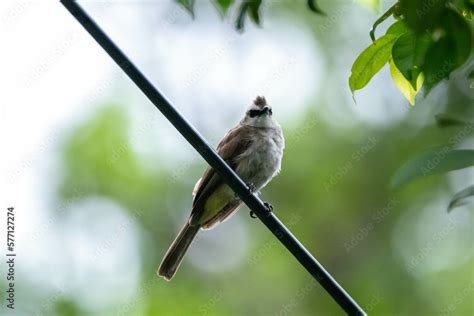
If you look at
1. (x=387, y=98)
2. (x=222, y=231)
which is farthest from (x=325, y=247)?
(x=387, y=98)

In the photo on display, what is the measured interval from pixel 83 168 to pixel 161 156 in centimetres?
162

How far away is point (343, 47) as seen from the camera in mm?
14594

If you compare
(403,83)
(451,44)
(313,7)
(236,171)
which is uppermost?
(313,7)

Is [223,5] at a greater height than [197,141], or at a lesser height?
greater

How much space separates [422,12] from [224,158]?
13.9 ft

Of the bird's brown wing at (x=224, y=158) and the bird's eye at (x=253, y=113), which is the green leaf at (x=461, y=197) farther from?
the bird's eye at (x=253, y=113)

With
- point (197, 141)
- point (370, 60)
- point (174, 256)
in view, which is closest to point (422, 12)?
point (370, 60)

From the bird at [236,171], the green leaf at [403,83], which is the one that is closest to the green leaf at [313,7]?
the green leaf at [403,83]

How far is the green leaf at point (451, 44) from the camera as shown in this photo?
161 centimetres

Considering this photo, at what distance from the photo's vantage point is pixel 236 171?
18.4 feet

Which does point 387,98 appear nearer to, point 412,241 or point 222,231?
point 412,241

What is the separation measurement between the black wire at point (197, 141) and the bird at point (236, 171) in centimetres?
266

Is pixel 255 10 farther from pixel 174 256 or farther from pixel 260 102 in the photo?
pixel 260 102

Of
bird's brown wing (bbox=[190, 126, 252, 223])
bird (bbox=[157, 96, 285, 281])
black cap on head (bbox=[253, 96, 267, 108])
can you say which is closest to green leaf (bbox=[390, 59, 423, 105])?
bird (bbox=[157, 96, 285, 281])
